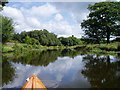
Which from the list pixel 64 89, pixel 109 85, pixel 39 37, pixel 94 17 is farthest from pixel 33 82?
pixel 39 37

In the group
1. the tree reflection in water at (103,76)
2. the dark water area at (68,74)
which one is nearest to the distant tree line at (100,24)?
the dark water area at (68,74)

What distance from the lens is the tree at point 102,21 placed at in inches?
1132

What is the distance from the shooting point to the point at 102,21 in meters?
30.1

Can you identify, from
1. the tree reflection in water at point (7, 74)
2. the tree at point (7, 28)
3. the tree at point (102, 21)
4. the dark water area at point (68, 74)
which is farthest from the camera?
the tree at point (7, 28)

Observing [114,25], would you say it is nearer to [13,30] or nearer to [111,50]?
[111,50]

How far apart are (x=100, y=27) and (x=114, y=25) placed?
280cm

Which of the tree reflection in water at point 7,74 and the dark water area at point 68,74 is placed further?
the tree reflection in water at point 7,74

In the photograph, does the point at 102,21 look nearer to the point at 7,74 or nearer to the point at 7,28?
the point at 7,28

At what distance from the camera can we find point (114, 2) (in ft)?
101

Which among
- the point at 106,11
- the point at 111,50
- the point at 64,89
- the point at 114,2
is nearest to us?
the point at 64,89

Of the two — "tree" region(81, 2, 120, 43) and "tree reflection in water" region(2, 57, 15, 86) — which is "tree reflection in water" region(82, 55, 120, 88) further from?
"tree" region(81, 2, 120, 43)

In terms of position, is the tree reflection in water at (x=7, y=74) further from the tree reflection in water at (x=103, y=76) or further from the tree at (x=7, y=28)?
the tree at (x=7, y=28)

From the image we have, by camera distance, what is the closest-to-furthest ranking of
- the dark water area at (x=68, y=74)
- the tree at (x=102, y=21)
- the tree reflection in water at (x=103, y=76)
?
1. the tree reflection in water at (x=103, y=76)
2. the dark water area at (x=68, y=74)
3. the tree at (x=102, y=21)

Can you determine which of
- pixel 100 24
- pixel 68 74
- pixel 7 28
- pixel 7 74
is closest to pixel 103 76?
pixel 68 74
